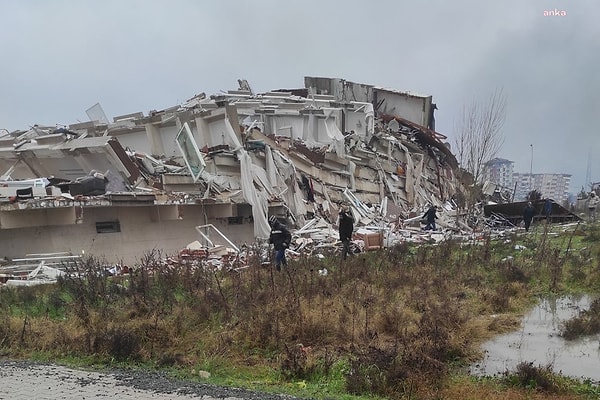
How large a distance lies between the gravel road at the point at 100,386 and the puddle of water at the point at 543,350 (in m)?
2.93

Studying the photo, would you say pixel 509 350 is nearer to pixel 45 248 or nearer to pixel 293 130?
pixel 45 248

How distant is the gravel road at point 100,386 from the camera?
574 centimetres

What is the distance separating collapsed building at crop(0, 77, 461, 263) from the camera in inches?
631

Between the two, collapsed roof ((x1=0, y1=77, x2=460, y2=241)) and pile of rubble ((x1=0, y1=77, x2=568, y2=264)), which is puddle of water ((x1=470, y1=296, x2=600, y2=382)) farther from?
collapsed roof ((x1=0, y1=77, x2=460, y2=241))

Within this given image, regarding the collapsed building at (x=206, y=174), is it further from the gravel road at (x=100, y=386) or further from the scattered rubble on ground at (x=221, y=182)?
the gravel road at (x=100, y=386)

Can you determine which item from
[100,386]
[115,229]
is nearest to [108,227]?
[115,229]

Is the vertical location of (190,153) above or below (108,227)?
above

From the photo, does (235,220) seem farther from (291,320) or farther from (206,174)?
(291,320)

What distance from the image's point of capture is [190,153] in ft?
66.8

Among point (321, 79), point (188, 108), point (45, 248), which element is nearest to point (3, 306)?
point (45, 248)

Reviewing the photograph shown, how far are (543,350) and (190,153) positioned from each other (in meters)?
15.5

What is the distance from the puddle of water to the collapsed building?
39.7 feet

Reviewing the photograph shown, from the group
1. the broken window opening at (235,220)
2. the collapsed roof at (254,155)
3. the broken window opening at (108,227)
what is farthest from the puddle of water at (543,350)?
the broken window opening at (235,220)

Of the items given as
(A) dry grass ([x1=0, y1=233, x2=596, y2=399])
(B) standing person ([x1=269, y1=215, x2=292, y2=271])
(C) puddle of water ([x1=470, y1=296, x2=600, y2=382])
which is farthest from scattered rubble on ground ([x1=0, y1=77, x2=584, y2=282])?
(C) puddle of water ([x1=470, y1=296, x2=600, y2=382])
